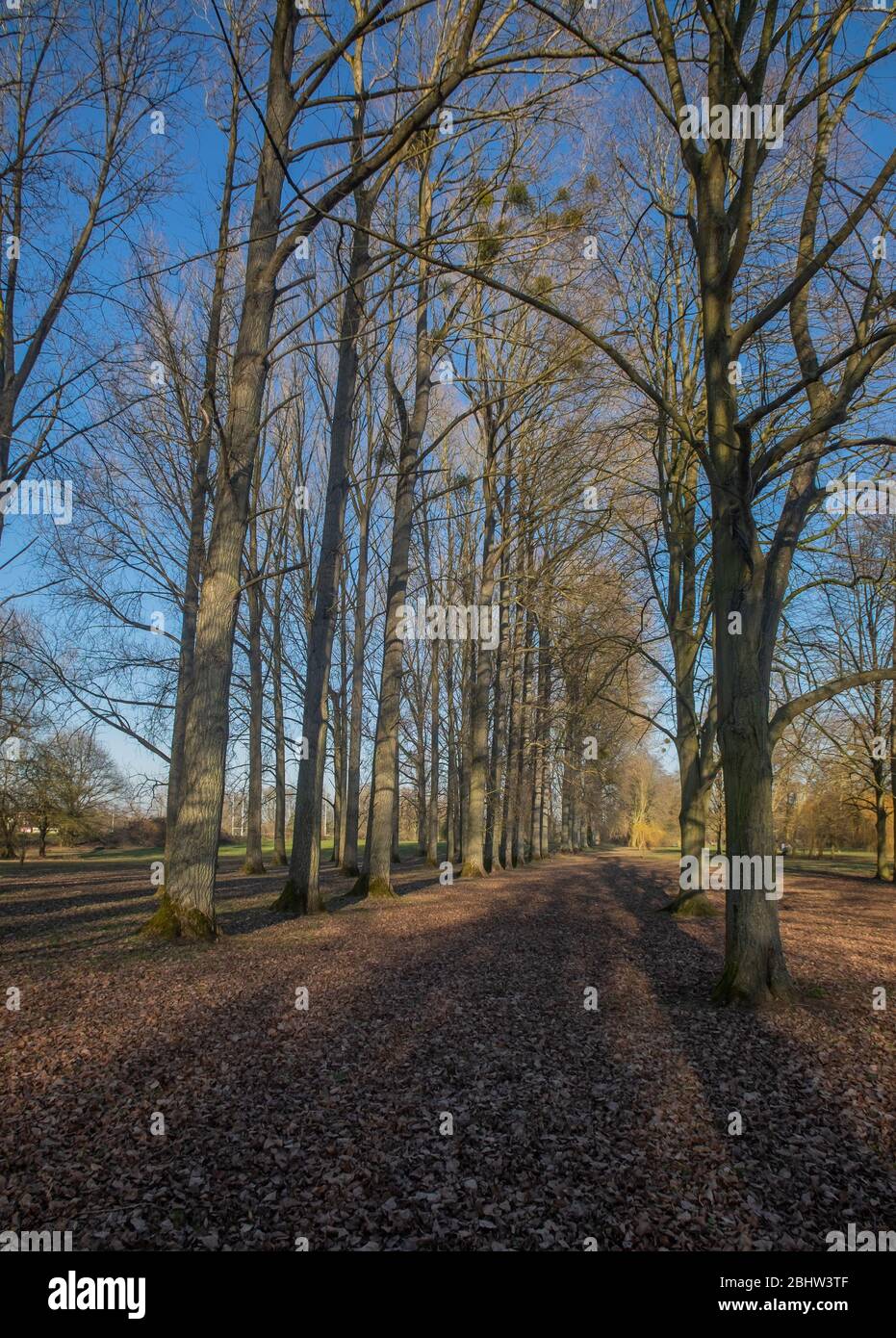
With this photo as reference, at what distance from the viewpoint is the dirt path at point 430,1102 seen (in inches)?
124

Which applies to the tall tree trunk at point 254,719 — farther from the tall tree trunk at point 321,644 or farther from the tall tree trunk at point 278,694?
the tall tree trunk at point 321,644

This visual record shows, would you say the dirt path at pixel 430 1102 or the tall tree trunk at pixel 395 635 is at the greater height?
the tall tree trunk at pixel 395 635

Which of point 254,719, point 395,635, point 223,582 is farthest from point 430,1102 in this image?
point 254,719

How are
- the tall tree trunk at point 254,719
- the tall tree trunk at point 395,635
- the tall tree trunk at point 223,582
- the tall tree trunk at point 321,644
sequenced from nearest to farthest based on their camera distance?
the tall tree trunk at point 223,582 < the tall tree trunk at point 321,644 < the tall tree trunk at point 395,635 < the tall tree trunk at point 254,719

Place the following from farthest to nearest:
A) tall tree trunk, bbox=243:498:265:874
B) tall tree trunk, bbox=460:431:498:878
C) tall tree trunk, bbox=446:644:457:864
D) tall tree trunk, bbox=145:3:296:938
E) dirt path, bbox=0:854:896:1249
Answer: tall tree trunk, bbox=446:644:457:864
tall tree trunk, bbox=243:498:265:874
tall tree trunk, bbox=460:431:498:878
tall tree trunk, bbox=145:3:296:938
dirt path, bbox=0:854:896:1249

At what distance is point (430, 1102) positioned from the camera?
4297 millimetres

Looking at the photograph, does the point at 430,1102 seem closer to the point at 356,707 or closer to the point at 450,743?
the point at 356,707

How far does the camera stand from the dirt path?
3141mm

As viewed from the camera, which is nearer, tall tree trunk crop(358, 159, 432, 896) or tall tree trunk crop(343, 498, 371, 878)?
tall tree trunk crop(358, 159, 432, 896)

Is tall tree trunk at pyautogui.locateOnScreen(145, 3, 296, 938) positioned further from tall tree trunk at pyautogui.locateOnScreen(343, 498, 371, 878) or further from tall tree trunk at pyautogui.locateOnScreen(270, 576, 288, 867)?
tall tree trunk at pyautogui.locateOnScreen(270, 576, 288, 867)

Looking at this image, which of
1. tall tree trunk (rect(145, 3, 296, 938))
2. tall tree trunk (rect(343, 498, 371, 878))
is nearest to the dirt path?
tall tree trunk (rect(145, 3, 296, 938))

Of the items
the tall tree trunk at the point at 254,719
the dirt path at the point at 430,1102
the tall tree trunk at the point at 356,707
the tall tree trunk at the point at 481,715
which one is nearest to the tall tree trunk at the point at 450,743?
the tall tree trunk at the point at 481,715
